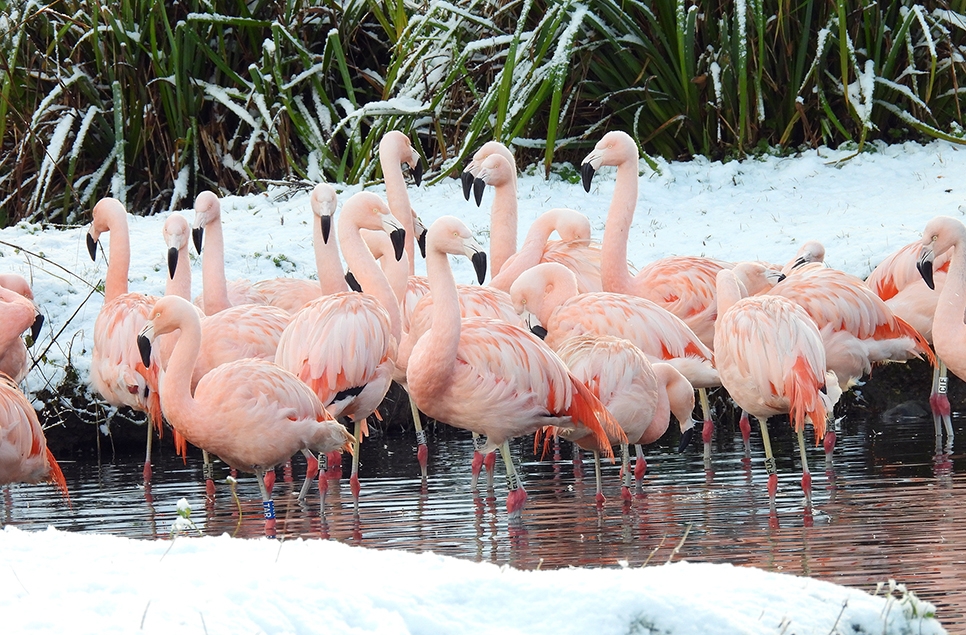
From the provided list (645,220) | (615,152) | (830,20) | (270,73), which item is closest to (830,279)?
(615,152)

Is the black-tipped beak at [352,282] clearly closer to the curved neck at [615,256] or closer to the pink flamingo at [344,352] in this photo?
the pink flamingo at [344,352]

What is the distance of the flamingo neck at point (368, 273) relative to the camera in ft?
21.5

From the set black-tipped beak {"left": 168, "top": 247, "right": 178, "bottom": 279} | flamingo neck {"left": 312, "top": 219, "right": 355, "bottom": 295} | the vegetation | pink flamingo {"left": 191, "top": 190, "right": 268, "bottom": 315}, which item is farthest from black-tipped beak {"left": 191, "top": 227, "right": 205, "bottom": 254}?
the vegetation

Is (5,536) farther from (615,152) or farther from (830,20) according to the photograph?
(830,20)

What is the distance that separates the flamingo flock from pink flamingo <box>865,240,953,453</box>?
0.05 ft

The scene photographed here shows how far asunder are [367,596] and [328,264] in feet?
15.9

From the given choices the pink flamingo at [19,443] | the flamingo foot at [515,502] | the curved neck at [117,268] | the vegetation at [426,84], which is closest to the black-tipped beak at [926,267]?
the flamingo foot at [515,502]

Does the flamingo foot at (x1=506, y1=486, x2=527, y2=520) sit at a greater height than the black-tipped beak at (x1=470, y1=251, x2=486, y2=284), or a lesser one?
lesser

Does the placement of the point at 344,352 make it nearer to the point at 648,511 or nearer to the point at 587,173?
the point at 648,511

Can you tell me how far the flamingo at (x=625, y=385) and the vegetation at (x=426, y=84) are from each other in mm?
3862

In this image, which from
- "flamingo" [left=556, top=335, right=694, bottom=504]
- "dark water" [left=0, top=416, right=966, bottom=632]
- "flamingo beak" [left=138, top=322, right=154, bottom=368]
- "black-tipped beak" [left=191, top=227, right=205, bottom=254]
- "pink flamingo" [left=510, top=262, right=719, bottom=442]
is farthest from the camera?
"black-tipped beak" [left=191, top=227, right=205, bottom=254]

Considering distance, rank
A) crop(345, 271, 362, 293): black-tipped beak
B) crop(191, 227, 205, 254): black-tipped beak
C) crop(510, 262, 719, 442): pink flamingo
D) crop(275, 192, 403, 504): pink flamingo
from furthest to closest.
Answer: crop(191, 227, 205, 254): black-tipped beak < crop(345, 271, 362, 293): black-tipped beak < crop(510, 262, 719, 442): pink flamingo < crop(275, 192, 403, 504): pink flamingo

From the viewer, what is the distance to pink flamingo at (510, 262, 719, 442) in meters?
6.39

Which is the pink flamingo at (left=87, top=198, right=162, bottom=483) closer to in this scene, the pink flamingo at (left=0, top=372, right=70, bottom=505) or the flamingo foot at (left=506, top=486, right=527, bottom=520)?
the pink flamingo at (left=0, top=372, right=70, bottom=505)
